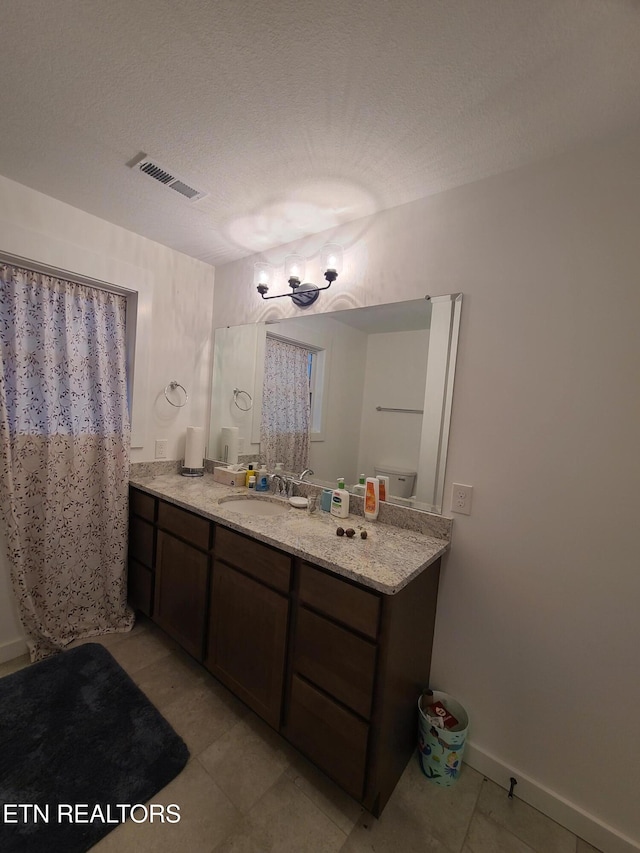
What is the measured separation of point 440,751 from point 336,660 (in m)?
0.60

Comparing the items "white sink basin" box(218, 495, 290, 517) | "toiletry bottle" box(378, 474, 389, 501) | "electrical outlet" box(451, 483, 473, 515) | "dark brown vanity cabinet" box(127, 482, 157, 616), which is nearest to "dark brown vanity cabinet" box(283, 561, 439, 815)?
"electrical outlet" box(451, 483, 473, 515)

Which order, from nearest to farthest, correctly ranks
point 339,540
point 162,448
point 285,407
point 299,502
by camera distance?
point 339,540
point 299,502
point 285,407
point 162,448

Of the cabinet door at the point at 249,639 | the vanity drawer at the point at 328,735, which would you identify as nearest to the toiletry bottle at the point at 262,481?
the cabinet door at the point at 249,639

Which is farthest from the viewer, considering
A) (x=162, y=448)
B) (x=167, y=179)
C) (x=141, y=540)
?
(x=162, y=448)

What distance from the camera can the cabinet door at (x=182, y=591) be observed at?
5.40 feet

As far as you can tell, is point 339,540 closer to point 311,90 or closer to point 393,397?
point 393,397

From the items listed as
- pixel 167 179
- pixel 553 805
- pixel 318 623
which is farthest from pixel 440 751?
pixel 167 179

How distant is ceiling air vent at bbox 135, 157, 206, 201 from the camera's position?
4.83 ft

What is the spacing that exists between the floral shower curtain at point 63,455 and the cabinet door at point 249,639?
2.90 ft

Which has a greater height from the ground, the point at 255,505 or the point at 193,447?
the point at 193,447

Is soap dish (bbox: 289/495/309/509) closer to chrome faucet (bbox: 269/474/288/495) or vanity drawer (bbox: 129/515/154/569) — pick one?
chrome faucet (bbox: 269/474/288/495)

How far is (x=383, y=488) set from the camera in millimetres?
1631

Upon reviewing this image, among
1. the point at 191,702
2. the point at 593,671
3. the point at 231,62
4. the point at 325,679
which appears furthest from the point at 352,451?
the point at 231,62

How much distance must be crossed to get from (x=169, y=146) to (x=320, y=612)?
75.9 inches
